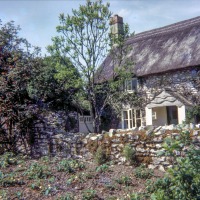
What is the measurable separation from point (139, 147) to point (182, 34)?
1287cm

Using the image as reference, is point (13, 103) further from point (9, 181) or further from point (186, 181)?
point (186, 181)

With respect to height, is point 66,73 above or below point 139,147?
above

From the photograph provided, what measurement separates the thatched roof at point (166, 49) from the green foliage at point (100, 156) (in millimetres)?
8986

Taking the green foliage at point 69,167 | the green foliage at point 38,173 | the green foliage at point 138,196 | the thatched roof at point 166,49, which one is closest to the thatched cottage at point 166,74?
the thatched roof at point 166,49

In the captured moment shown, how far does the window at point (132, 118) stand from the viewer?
62.7 feet

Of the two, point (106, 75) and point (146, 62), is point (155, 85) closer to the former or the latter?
point (146, 62)

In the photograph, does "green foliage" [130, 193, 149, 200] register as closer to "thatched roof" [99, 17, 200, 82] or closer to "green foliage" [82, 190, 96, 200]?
"green foliage" [82, 190, 96, 200]

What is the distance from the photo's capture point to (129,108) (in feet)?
63.3

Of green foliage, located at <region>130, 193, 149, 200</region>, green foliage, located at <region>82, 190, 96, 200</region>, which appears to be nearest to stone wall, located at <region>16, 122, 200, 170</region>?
green foliage, located at <region>130, 193, 149, 200</region>

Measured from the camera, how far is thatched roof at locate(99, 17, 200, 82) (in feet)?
57.0

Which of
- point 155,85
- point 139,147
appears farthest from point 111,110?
point 139,147

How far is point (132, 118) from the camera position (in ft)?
63.3

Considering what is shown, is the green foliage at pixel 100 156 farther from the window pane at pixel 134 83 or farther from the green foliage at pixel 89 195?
the window pane at pixel 134 83

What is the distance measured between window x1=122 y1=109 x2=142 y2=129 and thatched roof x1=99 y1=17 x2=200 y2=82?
2336 millimetres
